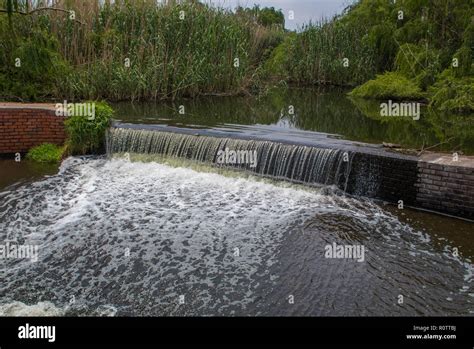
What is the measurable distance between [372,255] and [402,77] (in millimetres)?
15918

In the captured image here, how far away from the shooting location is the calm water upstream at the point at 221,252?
178 inches

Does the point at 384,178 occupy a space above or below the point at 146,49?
below

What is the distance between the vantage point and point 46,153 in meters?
9.71

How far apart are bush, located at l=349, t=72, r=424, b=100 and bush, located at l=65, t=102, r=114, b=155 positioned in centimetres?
1283

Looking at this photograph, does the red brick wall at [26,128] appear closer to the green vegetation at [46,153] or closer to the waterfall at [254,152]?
the green vegetation at [46,153]

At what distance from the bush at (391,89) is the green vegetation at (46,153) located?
1398 centimetres

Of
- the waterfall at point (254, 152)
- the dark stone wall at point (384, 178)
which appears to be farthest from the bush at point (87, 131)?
the dark stone wall at point (384, 178)

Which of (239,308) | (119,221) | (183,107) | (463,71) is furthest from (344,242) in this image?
(463,71)

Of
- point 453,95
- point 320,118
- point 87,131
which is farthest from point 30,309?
point 453,95

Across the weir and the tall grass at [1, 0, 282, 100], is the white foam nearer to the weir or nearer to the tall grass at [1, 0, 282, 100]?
the weir

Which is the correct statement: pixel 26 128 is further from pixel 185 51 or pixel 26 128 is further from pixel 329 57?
pixel 329 57

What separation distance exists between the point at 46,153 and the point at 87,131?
1.01 metres

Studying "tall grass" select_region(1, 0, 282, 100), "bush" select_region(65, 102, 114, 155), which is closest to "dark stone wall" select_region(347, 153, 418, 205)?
"bush" select_region(65, 102, 114, 155)
